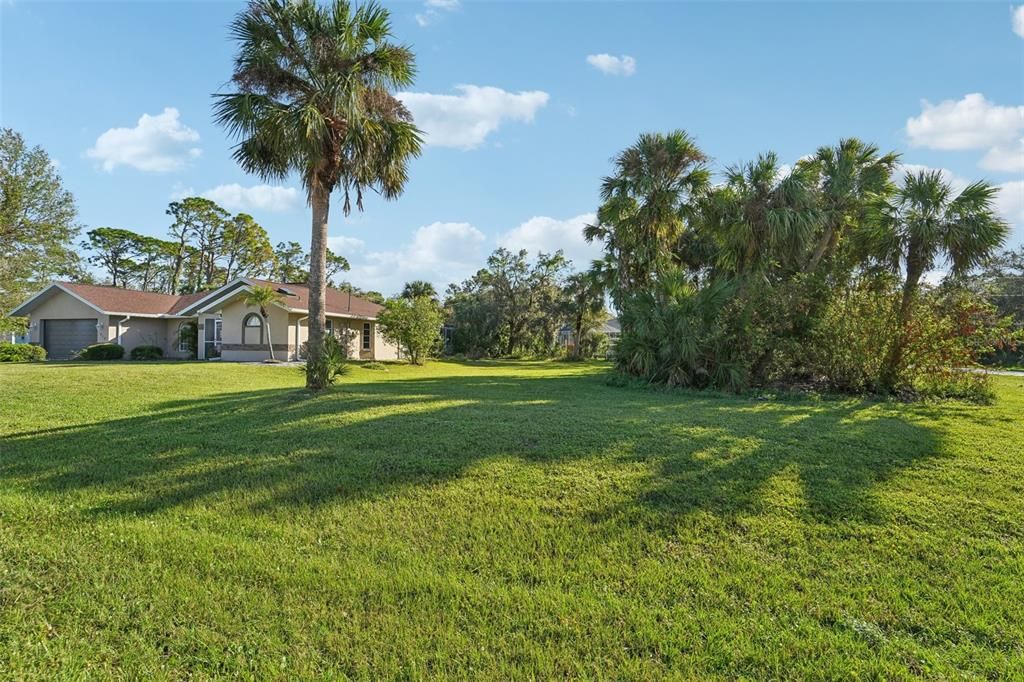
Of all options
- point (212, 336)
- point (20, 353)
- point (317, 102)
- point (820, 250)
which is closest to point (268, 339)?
point (212, 336)

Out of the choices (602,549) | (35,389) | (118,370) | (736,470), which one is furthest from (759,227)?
(118,370)

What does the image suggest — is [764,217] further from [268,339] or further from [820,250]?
[268,339]

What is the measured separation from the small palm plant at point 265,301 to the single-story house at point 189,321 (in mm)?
269

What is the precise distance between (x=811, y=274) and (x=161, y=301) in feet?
101

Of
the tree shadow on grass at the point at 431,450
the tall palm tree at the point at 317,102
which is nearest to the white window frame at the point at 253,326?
the tall palm tree at the point at 317,102

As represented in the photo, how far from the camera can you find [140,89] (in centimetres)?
992

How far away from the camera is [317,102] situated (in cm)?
1019

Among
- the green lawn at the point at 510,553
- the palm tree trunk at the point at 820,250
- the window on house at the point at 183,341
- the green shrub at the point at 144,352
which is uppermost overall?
the palm tree trunk at the point at 820,250

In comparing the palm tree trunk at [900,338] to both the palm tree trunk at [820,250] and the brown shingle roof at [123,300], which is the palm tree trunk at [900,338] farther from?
the brown shingle roof at [123,300]

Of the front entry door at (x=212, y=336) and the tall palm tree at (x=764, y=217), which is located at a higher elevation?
the tall palm tree at (x=764, y=217)

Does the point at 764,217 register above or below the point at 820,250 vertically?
above

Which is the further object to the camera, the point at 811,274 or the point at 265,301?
the point at 265,301

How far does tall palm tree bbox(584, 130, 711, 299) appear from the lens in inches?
675

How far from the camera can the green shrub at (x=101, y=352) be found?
73.7 ft
